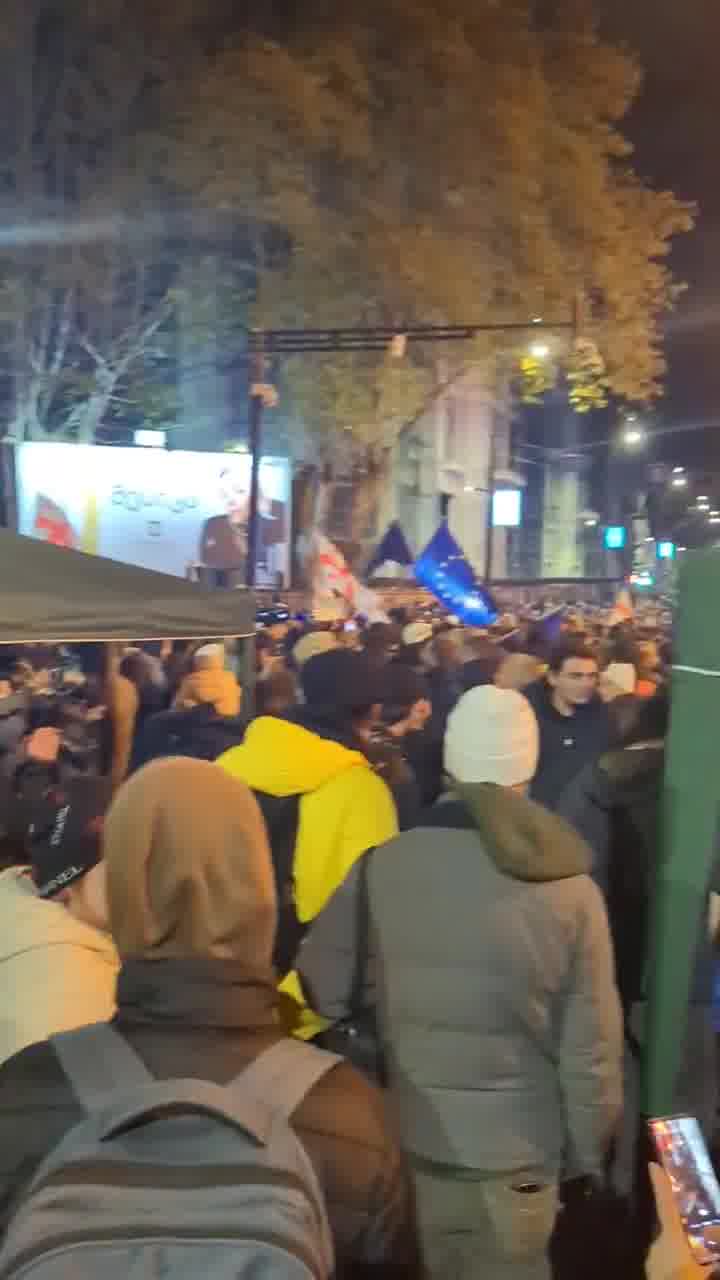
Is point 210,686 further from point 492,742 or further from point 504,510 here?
point 504,510

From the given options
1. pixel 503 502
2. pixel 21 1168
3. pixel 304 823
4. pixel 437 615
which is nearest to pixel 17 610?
pixel 304 823

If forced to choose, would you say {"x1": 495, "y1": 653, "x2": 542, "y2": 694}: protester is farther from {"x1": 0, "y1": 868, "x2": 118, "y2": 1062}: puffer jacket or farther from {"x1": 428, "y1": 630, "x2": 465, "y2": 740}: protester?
{"x1": 0, "y1": 868, "x2": 118, "y2": 1062}: puffer jacket

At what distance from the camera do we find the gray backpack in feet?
3.61

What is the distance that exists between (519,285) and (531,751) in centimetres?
989

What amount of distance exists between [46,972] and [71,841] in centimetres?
47

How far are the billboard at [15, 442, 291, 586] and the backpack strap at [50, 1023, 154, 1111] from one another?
32.9ft

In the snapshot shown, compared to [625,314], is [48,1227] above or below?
below

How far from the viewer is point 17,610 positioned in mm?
3762

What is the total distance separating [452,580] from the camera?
30.3 feet

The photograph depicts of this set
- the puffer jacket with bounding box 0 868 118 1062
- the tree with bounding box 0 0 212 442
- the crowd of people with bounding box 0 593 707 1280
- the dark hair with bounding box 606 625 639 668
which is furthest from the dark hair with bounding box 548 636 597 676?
the tree with bounding box 0 0 212 442

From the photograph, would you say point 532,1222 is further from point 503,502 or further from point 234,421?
point 503,502

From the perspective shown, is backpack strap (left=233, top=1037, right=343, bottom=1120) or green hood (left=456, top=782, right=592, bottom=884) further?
green hood (left=456, top=782, right=592, bottom=884)

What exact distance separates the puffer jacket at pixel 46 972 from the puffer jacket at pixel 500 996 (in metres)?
0.53

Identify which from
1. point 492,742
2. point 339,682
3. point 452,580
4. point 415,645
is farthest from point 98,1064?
point 452,580
